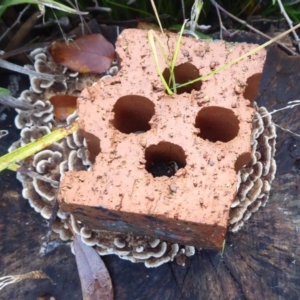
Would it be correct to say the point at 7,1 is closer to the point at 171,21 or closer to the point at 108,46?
the point at 108,46

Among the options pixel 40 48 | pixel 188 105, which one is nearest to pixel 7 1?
pixel 40 48

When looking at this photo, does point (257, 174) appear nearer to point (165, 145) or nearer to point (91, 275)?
point (165, 145)

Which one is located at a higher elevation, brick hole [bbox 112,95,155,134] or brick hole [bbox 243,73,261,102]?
brick hole [bbox 243,73,261,102]

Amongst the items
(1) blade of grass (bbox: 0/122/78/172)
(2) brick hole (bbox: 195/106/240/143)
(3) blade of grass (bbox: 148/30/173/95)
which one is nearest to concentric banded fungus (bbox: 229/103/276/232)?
(2) brick hole (bbox: 195/106/240/143)

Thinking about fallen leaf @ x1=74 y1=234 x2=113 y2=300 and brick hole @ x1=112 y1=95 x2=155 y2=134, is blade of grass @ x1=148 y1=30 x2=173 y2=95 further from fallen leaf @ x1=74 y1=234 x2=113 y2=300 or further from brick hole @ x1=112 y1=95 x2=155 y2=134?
fallen leaf @ x1=74 y1=234 x2=113 y2=300

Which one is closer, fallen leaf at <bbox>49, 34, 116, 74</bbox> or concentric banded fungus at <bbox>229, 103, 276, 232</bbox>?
concentric banded fungus at <bbox>229, 103, 276, 232</bbox>
